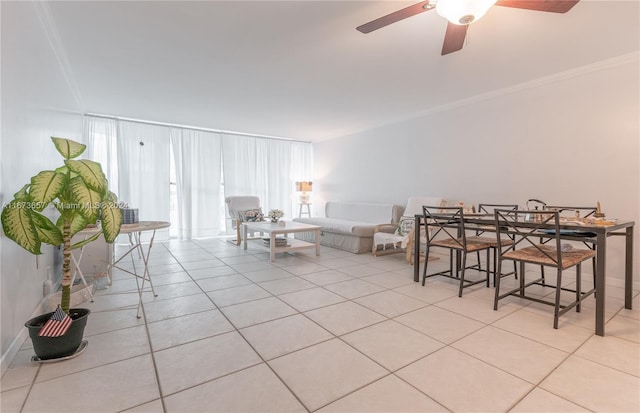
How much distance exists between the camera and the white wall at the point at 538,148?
9.93 ft

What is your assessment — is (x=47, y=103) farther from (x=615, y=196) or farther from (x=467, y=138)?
(x=615, y=196)

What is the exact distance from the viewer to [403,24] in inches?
95.0

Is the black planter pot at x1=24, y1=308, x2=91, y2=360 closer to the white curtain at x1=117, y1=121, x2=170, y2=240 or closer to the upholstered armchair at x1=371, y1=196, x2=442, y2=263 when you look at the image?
the upholstered armchair at x1=371, y1=196, x2=442, y2=263

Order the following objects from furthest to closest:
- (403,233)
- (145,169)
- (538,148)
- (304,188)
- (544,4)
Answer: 1. (304,188)
2. (145,169)
3. (403,233)
4. (538,148)
5. (544,4)

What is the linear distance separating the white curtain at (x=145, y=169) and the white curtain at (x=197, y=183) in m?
0.24

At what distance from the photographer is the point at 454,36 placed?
214cm

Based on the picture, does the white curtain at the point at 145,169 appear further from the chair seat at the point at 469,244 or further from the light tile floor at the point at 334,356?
the chair seat at the point at 469,244

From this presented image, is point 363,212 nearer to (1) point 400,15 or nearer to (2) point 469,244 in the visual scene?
(2) point 469,244

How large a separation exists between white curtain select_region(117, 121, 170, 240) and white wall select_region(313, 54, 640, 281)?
441 cm

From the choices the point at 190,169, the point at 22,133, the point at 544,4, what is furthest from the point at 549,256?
the point at 190,169

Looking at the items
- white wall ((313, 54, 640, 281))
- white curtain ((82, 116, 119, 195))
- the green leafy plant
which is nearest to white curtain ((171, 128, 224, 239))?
white curtain ((82, 116, 119, 195))

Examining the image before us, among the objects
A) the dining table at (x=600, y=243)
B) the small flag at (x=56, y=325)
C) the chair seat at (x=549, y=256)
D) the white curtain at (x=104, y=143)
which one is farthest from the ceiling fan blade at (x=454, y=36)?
the white curtain at (x=104, y=143)

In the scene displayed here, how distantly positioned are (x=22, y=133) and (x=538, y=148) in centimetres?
492

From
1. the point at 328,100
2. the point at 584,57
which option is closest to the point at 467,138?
the point at 584,57
